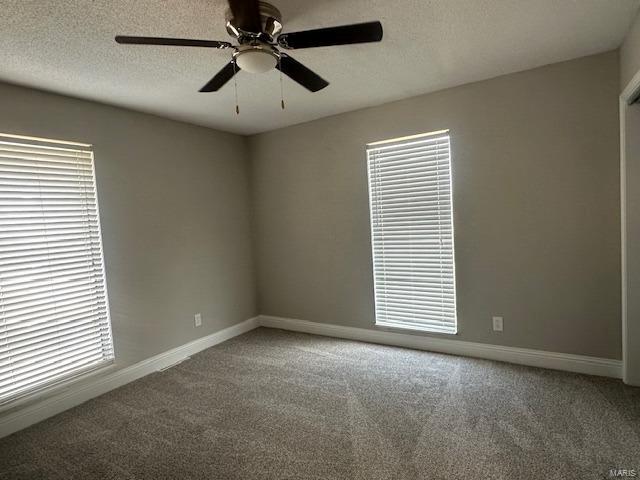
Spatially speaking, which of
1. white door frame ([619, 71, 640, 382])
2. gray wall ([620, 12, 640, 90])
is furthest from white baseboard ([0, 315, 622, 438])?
gray wall ([620, 12, 640, 90])

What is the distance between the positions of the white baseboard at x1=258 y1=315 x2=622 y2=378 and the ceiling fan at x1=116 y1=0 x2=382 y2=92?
2.75 metres

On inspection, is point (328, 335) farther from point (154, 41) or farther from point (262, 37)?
point (154, 41)

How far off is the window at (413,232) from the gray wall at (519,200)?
0.31ft

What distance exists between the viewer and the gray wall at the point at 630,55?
6.92 ft

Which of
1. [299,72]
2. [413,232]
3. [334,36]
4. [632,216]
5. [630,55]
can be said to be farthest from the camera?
[413,232]

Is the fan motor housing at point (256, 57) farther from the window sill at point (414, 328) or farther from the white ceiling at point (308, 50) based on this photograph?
the window sill at point (414, 328)

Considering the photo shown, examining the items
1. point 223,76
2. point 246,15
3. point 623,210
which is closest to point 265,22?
point 246,15

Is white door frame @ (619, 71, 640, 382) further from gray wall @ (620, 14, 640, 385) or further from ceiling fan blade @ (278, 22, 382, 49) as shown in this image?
ceiling fan blade @ (278, 22, 382, 49)

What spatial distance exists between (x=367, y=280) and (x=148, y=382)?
2.29 m

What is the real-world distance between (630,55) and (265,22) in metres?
2.34

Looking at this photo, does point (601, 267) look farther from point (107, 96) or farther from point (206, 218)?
point (107, 96)

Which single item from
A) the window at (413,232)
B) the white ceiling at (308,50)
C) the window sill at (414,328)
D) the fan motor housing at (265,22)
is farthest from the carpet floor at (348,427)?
the white ceiling at (308,50)

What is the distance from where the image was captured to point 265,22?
65.1 inches

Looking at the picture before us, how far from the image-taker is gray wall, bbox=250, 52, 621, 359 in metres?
2.66
